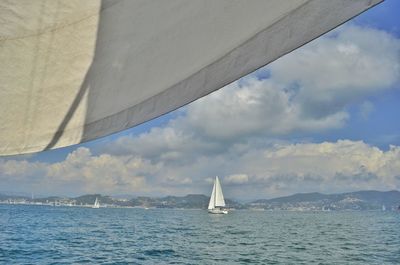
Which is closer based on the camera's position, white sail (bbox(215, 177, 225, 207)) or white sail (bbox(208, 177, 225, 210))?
white sail (bbox(215, 177, 225, 207))

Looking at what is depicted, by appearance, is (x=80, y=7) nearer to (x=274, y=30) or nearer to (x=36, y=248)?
(x=274, y=30)

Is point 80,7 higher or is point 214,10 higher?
point 80,7

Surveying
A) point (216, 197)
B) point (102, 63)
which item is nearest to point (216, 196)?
point (216, 197)

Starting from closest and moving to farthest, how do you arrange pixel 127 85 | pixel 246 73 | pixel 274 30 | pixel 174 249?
pixel 274 30, pixel 246 73, pixel 127 85, pixel 174 249

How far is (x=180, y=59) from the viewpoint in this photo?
6.17 ft

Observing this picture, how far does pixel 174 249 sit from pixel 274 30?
31042mm

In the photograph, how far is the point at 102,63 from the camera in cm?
217

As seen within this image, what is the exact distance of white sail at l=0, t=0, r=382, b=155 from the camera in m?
1.76

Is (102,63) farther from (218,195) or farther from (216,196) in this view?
(216,196)

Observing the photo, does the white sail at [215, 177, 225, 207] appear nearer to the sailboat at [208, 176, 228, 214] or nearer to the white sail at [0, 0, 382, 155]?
the sailboat at [208, 176, 228, 214]

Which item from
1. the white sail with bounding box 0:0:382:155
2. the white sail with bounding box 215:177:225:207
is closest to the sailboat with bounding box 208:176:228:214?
the white sail with bounding box 215:177:225:207

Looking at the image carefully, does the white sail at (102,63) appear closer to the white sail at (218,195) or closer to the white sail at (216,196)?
the white sail at (216,196)

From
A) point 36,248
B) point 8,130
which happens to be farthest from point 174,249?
point 8,130

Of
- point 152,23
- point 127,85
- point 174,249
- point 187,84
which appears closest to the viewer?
point 187,84
